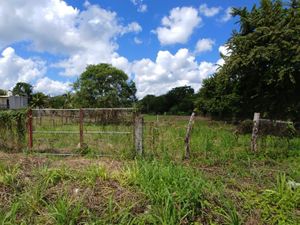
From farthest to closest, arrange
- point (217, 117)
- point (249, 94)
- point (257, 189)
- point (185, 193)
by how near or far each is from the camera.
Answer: point (217, 117) < point (249, 94) < point (257, 189) < point (185, 193)

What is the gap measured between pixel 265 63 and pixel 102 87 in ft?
82.2

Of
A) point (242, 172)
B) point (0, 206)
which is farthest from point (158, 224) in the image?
point (242, 172)

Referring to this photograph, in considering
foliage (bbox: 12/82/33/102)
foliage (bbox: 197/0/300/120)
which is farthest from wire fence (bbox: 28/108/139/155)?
foliage (bbox: 12/82/33/102)

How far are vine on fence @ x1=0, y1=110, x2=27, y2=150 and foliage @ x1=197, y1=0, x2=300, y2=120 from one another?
Result: 13.0 m

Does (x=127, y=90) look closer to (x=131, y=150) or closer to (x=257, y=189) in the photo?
(x=131, y=150)

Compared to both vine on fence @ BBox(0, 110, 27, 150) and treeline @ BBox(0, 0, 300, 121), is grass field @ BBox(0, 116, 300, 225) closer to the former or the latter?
vine on fence @ BBox(0, 110, 27, 150)

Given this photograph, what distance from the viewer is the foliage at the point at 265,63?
17.8 meters

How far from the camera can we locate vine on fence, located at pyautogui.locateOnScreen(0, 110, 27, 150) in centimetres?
1045

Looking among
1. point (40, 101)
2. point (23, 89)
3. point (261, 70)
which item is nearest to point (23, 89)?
point (23, 89)

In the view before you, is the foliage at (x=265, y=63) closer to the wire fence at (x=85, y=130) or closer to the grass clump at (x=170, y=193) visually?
the wire fence at (x=85, y=130)

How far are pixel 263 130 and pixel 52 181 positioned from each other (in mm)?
6880

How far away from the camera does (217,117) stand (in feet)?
84.7

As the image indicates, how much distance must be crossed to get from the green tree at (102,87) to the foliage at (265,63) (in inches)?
788

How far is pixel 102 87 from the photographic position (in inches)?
1601
